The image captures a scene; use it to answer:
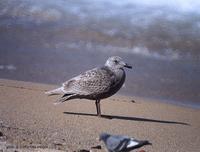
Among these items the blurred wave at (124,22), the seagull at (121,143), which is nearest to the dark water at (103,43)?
the blurred wave at (124,22)

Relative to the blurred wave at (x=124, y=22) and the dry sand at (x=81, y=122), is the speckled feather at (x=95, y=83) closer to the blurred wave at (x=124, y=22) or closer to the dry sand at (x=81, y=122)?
the dry sand at (x=81, y=122)

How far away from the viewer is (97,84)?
25.8 feet

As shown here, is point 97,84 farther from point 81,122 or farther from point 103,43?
point 103,43

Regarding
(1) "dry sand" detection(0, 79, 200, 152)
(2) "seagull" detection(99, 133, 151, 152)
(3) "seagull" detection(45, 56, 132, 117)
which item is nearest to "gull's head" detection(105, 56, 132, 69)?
(3) "seagull" detection(45, 56, 132, 117)

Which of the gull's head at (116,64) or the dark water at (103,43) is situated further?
the dark water at (103,43)

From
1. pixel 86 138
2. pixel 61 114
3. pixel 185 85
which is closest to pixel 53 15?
pixel 185 85

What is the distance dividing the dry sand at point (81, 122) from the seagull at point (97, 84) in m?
0.20

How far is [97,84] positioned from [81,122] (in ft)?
2.88

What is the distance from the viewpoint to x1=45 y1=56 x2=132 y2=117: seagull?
7848mm

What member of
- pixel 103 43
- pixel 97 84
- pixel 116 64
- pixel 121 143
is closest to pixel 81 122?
pixel 97 84

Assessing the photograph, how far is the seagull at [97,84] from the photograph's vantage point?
25.7 ft

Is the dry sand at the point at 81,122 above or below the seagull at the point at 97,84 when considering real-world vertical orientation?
below

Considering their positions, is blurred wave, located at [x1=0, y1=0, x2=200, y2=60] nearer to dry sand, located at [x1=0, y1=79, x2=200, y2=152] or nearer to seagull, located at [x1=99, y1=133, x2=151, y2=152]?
dry sand, located at [x1=0, y1=79, x2=200, y2=152]

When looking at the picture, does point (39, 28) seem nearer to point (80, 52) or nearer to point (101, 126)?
point (80, 52)
